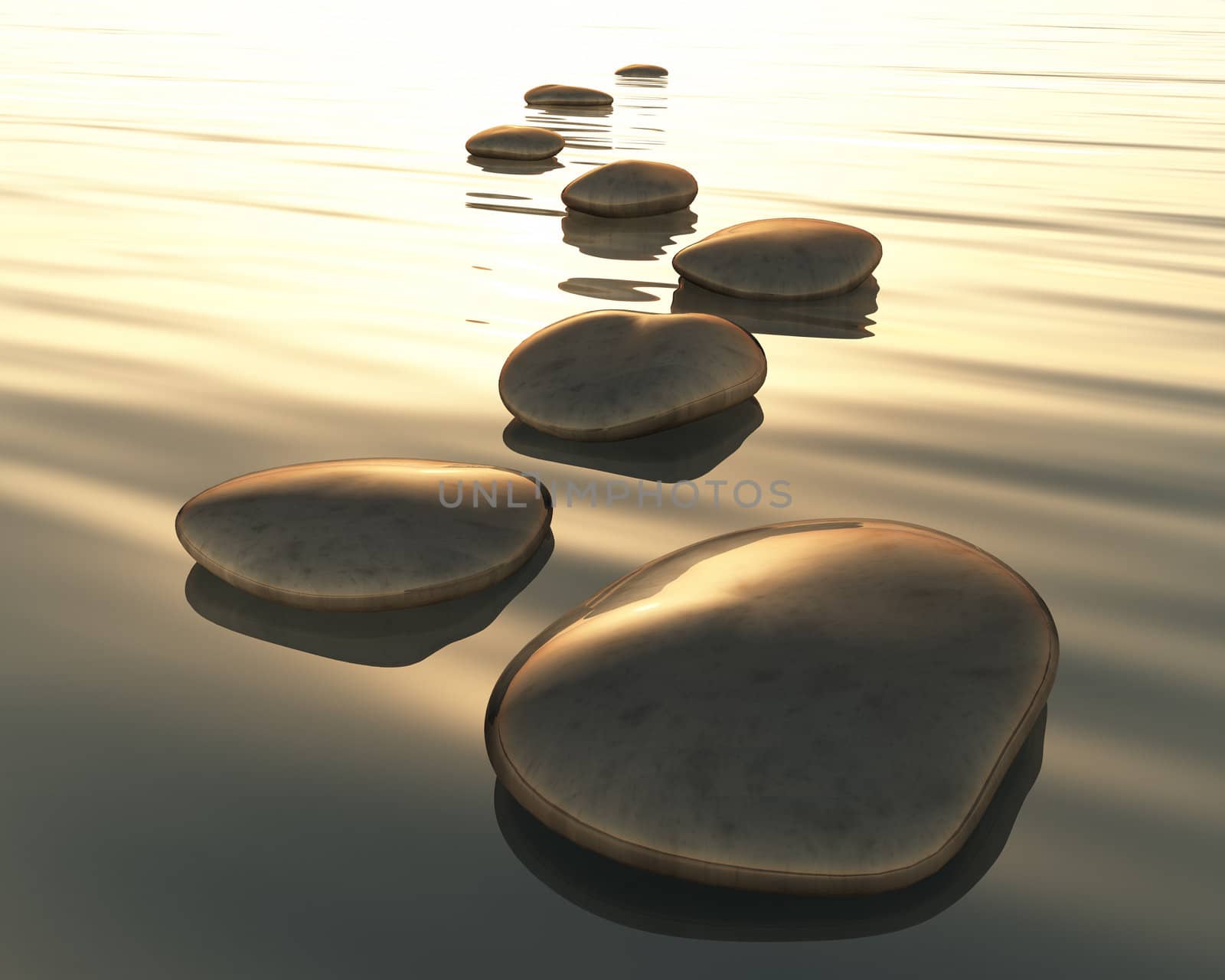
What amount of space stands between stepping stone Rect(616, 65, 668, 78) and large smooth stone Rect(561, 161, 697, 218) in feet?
22.1

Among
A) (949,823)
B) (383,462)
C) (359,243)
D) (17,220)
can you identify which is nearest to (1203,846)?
(949,823)

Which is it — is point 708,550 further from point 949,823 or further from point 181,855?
point 181,855

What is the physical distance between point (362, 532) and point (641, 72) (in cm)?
1020

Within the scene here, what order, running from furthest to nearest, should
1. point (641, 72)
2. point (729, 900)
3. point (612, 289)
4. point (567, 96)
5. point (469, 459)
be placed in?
point (641, 72), point (567, 96), point (612, 289), point (469, 459), point (729, 900)

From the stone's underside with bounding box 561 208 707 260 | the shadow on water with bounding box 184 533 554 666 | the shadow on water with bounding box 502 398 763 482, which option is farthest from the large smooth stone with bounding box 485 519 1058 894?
the stone's underside with bounding box 561 208 707 260

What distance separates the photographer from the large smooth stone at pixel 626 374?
236 centimetres

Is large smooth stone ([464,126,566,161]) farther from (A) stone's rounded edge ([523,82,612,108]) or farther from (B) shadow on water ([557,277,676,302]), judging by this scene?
(B) shadow on water ([557,277,676,302])

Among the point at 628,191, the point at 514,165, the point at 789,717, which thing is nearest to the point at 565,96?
the point at 514,165

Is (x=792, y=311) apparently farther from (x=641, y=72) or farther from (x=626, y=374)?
(x=641, y=72)

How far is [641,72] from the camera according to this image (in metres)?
11.1

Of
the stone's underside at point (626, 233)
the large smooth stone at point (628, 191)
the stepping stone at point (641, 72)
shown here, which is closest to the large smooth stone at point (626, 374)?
the stone's underside at point (626, 233)

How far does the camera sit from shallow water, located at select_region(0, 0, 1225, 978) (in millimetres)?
1146

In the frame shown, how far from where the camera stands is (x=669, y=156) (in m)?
6.24

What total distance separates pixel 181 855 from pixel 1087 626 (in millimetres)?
1223
